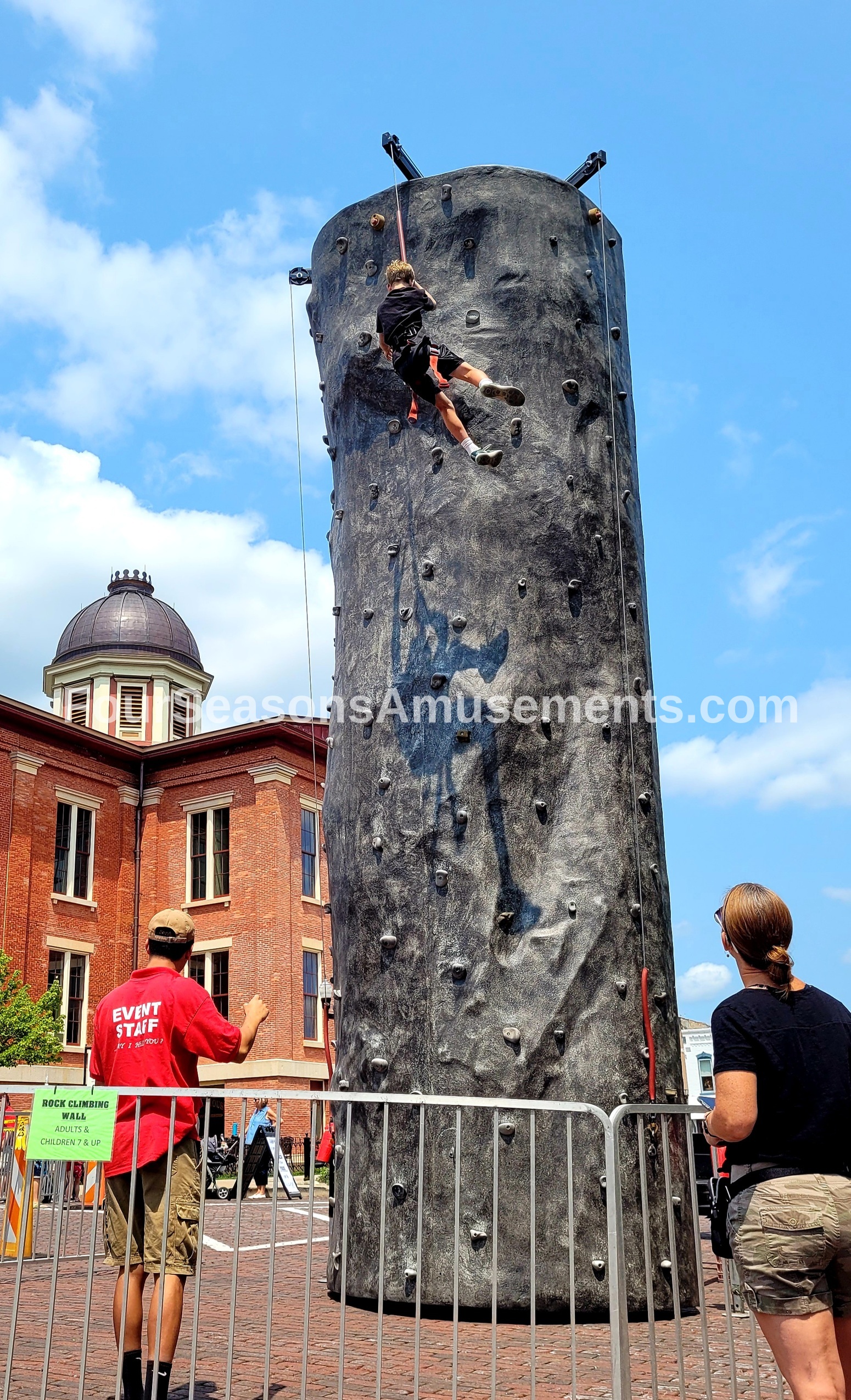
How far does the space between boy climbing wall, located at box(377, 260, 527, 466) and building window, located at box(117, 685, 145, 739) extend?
112 ft

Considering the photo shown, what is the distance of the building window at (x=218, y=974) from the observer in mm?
33250

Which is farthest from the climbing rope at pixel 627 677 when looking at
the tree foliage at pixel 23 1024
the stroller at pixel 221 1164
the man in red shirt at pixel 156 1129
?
the tree foliage at pixel 23 1024

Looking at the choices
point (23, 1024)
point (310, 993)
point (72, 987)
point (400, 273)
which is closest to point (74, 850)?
point (72, 987)

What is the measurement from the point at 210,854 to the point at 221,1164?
36.4 feet

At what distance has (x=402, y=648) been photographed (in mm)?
8141

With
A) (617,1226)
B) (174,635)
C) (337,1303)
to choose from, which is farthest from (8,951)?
(617,1226)

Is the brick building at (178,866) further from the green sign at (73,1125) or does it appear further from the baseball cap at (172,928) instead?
the green sign at (73,1125)

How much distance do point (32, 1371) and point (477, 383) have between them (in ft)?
18.5

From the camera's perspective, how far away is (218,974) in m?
33.7

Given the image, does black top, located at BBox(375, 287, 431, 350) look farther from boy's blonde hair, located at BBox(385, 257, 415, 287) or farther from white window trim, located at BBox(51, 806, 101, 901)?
white window trim, located at BBox(51, 806, 101, 901)

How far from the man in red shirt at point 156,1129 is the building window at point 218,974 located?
2872 cm

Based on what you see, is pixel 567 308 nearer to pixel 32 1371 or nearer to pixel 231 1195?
pixel 32 1371

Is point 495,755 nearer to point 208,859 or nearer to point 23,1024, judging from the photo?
point 23,1024

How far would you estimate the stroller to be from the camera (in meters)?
21.2
